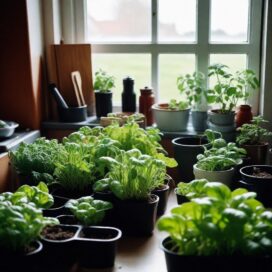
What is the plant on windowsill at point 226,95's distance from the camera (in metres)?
2.09

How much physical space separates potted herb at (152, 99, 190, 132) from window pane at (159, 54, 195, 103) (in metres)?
0.19

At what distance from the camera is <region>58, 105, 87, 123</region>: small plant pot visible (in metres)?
2.29

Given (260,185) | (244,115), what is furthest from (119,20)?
(260,185)

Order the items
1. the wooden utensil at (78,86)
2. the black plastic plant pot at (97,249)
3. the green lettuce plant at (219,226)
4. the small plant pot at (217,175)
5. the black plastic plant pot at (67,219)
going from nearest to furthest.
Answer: the green lettuce plant at (219,226), the black plastic plant pot at (97,249), the black plastic plant pot at (67,219), the small plant pot at (217,175), the wooden utensil at (78,86)

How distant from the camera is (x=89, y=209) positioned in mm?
1358

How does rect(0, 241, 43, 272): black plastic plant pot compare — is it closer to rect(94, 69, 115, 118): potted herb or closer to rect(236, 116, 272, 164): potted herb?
rect(236, 116, 272, 164): potted herb

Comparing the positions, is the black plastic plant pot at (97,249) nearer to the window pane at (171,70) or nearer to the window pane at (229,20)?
the window pane at (171,70)

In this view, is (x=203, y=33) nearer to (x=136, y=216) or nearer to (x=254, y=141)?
(x=254, y=141)

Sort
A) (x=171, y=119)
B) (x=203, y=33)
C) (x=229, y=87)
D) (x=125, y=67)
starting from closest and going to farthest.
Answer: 1. (x=229, y=87)
2. (x=171, y=119)
3. (x=203, y=33)
4. (x=125, y=67)

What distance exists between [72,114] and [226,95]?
74 centimetres

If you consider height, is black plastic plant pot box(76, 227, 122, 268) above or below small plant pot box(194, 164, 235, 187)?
below

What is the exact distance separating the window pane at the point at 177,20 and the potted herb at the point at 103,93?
34 centimetres

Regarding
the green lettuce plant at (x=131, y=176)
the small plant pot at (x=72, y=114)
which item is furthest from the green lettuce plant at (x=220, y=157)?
the small plant pot at (x=72, y=114)

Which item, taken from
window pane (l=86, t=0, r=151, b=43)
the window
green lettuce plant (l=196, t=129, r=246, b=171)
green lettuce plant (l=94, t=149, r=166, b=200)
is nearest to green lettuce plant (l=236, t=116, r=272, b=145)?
green lettuce plant (l=196, t=129, r=246, b=171)
